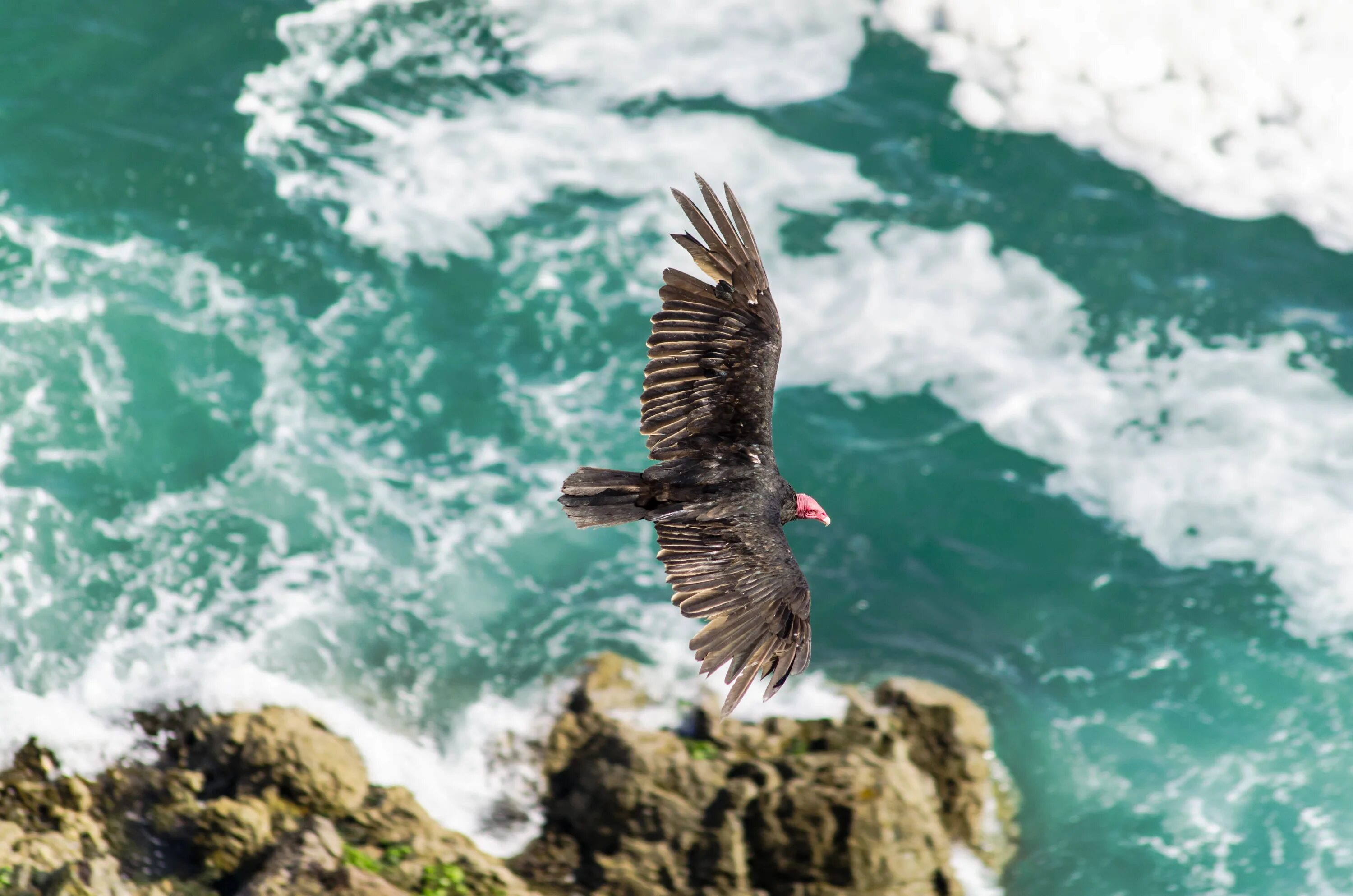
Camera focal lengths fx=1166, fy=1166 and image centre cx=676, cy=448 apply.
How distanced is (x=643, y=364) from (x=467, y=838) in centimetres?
688

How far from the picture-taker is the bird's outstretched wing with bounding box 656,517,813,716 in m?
6.53

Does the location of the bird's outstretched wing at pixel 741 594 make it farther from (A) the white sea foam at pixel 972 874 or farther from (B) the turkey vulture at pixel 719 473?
(A) the white sea foam at pixel 972 874

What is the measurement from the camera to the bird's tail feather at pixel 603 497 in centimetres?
693

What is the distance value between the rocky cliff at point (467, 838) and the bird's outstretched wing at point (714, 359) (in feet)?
12.1

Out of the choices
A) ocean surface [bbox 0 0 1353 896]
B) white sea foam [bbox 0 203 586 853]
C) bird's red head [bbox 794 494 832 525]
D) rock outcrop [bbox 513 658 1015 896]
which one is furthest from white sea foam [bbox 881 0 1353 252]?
bird's red head [bbox 794 494 832 525]

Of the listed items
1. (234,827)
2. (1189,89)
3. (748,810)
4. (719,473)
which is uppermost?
(1189,89)

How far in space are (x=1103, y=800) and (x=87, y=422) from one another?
39.0ft

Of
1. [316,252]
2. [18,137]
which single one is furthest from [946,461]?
[18,137]

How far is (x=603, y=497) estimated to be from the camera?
7.00 metres

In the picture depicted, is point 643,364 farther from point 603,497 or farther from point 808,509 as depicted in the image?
point 603,497

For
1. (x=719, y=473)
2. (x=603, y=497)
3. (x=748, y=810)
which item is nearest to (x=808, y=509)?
(x=719, y=473)

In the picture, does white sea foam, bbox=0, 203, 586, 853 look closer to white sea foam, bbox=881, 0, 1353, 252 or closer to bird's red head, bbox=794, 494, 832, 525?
bird's red head, bbox=794, 494, 832, 525

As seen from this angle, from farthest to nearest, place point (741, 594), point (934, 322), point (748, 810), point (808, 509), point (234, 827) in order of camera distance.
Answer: point (934, 322)
point (748, 810)
point (234, 827)
point (808, 509)
point (741, 594)

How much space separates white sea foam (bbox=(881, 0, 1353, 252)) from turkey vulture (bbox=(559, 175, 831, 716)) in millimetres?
12033
